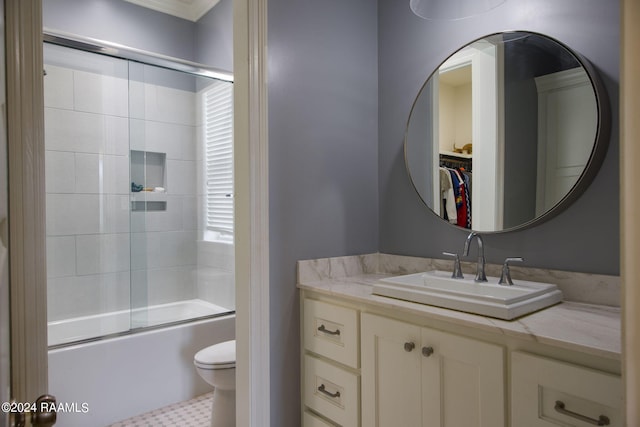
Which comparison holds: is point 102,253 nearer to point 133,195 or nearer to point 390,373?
point 133,195

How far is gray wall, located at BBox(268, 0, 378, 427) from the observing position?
5.77 feet

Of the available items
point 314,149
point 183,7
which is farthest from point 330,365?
point 183,7

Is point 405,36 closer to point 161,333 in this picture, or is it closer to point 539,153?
point 539,153

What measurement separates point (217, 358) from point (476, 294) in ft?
4.56

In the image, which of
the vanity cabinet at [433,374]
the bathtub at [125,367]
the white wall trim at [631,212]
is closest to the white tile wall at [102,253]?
the bathtub at [125,367]

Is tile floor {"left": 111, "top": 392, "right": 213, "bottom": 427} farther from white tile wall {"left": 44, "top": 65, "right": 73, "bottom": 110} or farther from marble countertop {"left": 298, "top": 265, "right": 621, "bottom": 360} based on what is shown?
white tile wall {"left": 44, "top": 65, "right": 73, "bottom": 110}

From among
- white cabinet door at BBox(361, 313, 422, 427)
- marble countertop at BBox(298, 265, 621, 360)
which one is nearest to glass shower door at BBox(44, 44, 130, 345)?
white cabinet door at BBox(361, 313, 422, 427)

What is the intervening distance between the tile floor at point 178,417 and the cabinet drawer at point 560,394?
1815mm

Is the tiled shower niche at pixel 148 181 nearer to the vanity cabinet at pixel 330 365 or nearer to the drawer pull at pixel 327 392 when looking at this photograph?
the vanity cabinet at pixel 330 365

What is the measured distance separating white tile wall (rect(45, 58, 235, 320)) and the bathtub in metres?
0.19

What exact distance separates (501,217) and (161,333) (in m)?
2.08

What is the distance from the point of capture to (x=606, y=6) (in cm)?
138

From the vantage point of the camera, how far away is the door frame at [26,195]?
2.60 ft

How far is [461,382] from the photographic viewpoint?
123cm
